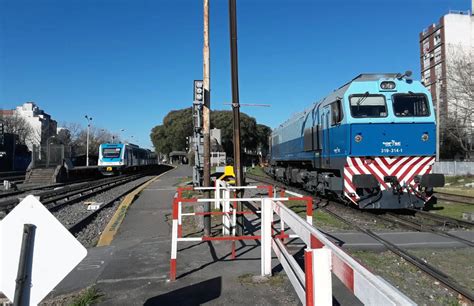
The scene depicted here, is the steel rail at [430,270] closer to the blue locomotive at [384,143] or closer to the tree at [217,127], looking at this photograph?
the blue locomotive at [384,143]

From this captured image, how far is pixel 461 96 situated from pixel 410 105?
33837 millimetres

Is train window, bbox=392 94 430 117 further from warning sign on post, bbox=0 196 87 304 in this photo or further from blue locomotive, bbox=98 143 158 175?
blue locomotive, bbox=98 143 158 175

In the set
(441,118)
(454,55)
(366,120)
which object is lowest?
(366,120)

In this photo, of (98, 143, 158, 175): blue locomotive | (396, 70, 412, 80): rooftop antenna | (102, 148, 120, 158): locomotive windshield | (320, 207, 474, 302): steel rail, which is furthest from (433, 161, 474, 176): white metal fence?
(102, 148, 120, 158): locomotive windshield

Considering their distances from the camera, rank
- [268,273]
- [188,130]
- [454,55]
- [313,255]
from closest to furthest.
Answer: [313,255] < [268,273] < [454,55] < [188,130]

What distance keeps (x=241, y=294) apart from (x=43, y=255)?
2806 mm

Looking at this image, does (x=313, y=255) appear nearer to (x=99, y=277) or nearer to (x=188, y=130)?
(x=99, y=277)

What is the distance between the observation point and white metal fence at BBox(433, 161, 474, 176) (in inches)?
1219

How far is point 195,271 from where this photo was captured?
620cm

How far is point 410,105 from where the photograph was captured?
12.0 metres

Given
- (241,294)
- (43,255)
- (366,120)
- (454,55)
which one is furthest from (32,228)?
(454,55)

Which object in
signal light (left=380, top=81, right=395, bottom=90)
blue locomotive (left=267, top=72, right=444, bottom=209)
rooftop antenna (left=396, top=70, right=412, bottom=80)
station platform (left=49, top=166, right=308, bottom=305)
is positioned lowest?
station platform (left=49, top=166, right=308, bottom=305)

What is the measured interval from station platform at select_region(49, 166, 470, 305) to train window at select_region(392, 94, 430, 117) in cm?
485

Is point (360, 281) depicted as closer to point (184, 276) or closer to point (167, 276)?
point (184, 276)
